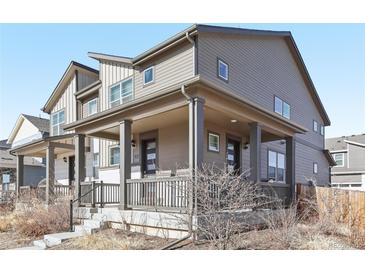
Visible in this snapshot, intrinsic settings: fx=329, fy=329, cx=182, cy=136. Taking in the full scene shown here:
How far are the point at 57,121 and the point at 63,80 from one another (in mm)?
2503

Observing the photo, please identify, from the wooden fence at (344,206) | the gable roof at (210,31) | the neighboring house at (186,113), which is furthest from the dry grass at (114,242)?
the gable roof at (210,31)

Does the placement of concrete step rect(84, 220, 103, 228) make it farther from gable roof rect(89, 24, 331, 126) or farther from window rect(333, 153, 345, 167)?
window rect(333, 153, 345, 167)

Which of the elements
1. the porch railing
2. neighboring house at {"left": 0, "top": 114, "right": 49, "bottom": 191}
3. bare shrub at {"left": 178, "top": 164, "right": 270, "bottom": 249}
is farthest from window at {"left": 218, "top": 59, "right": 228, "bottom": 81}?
neighboring house at {"left": 0, "top": 114, "right": 49, "bottom": 191}

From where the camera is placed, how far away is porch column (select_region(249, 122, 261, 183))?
10.4 meters

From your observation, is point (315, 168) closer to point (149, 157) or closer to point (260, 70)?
point (260, 70)

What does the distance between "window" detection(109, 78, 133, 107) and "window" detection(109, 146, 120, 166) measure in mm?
2035

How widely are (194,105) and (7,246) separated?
20.8ft

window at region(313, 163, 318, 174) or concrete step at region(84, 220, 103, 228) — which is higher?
window at region(313, 163, 318, 174)

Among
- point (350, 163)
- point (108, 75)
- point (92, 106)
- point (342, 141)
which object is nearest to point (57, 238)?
point (108, 75)

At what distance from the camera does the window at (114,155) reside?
14.8 metres

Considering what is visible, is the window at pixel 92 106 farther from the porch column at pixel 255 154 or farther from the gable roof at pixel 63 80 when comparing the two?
the porch column at pixel 255 154

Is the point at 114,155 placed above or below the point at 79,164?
above

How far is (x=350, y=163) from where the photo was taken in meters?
A: 29.8
